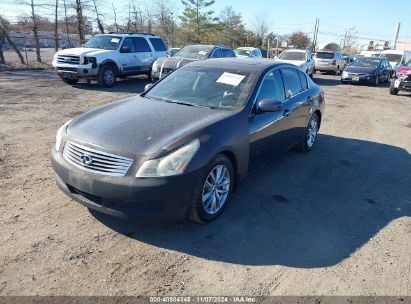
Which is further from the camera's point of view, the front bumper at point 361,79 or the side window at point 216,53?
the front bumper at point 361,79

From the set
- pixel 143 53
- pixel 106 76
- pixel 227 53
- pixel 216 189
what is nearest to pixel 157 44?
pixel 143 53

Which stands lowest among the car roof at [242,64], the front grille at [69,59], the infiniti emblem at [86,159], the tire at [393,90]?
the tire at [393,90]

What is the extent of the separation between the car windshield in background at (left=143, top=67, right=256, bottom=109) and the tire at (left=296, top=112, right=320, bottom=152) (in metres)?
2.07

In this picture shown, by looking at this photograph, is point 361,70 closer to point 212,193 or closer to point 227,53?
point 227,53

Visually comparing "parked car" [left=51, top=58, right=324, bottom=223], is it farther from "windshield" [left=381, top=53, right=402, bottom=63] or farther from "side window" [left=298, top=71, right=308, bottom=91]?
"windshield" [left=381, top=53, right=402, bottom=63]

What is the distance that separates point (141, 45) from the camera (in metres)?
14.9

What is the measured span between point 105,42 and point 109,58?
1.22 meters

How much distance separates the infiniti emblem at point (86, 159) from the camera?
3.44m

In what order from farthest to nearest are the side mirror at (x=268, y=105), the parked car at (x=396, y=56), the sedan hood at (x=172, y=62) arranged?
1. the parked car at (x=396, y=56)
2. the sedan hood at (x=172, y=62)
3. the side mirror at (x=268, y=105)

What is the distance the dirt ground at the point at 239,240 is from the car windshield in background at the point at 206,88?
49.5 inches

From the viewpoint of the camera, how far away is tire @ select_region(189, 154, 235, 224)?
355 cm

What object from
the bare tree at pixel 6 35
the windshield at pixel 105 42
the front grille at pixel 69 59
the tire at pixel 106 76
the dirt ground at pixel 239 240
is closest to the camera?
the dirt ground at pixel 239 240

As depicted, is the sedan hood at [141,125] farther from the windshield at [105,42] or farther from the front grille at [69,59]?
the windshield at [105,42]

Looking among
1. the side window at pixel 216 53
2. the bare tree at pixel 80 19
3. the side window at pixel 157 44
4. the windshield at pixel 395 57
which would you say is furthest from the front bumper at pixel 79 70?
the windshield at pixel 395 57
